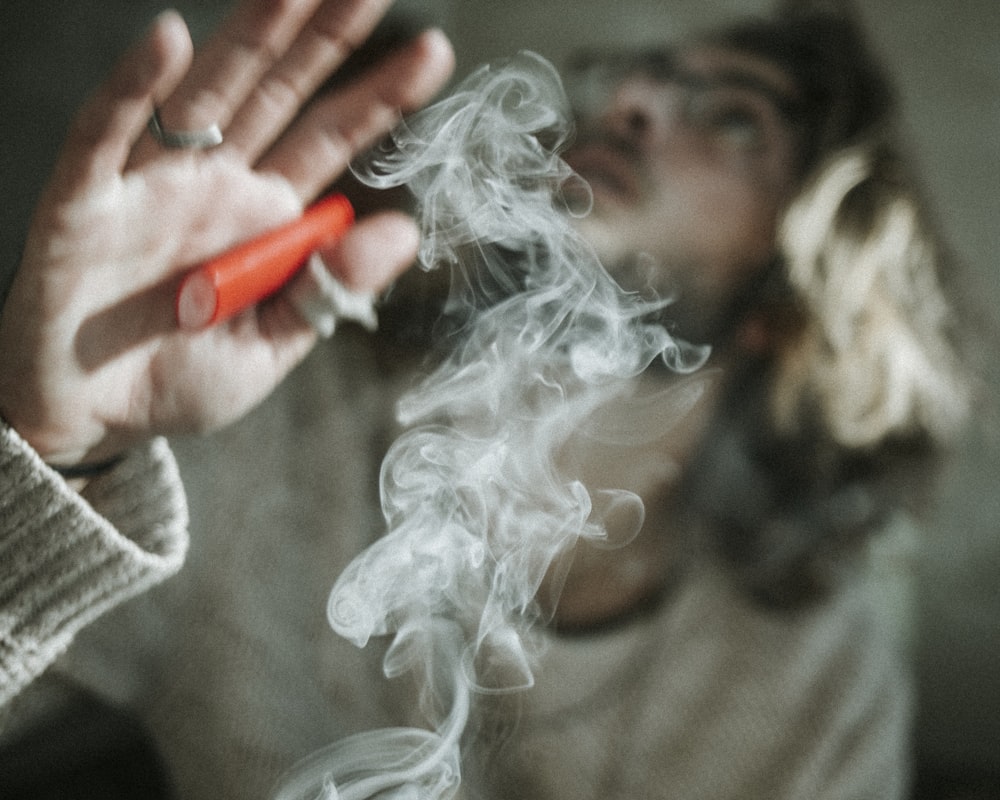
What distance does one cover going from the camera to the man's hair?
52 centimetres

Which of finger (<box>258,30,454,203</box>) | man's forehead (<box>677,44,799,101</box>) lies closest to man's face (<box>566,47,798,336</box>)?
man's forehead (<box>677,44,799,101</box>)

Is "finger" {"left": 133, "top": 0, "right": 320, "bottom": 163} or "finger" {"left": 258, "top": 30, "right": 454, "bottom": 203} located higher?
"finger" {"left": 133, "top": 0, "right": 320, "bottom": 163}

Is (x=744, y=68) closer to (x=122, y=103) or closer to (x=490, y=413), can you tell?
(x=490, y=413)

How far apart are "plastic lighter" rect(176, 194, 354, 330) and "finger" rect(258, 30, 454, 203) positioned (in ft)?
0.07

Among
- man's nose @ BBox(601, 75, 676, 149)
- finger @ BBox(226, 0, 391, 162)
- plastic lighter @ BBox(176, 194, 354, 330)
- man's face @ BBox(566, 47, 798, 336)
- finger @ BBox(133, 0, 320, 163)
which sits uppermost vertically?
finger @ BBox(133, 0, 320, 163)

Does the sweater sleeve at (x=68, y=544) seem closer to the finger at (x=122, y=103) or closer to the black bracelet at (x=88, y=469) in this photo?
the black bracelet at (x=88, y=469)

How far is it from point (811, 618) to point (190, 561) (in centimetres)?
50

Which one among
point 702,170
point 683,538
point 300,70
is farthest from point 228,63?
point 683,538

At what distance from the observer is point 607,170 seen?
1.79 ft

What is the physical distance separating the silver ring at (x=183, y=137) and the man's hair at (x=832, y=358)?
1.22ft

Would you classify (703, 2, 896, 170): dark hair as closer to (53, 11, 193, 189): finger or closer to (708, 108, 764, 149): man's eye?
(708, 108, 764, 149): man's eye

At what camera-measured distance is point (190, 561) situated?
59 cm

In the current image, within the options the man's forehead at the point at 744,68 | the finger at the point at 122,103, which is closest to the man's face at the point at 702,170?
the man's forehead at the point at 744,68

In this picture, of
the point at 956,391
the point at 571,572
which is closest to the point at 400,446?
the point at 571,572
